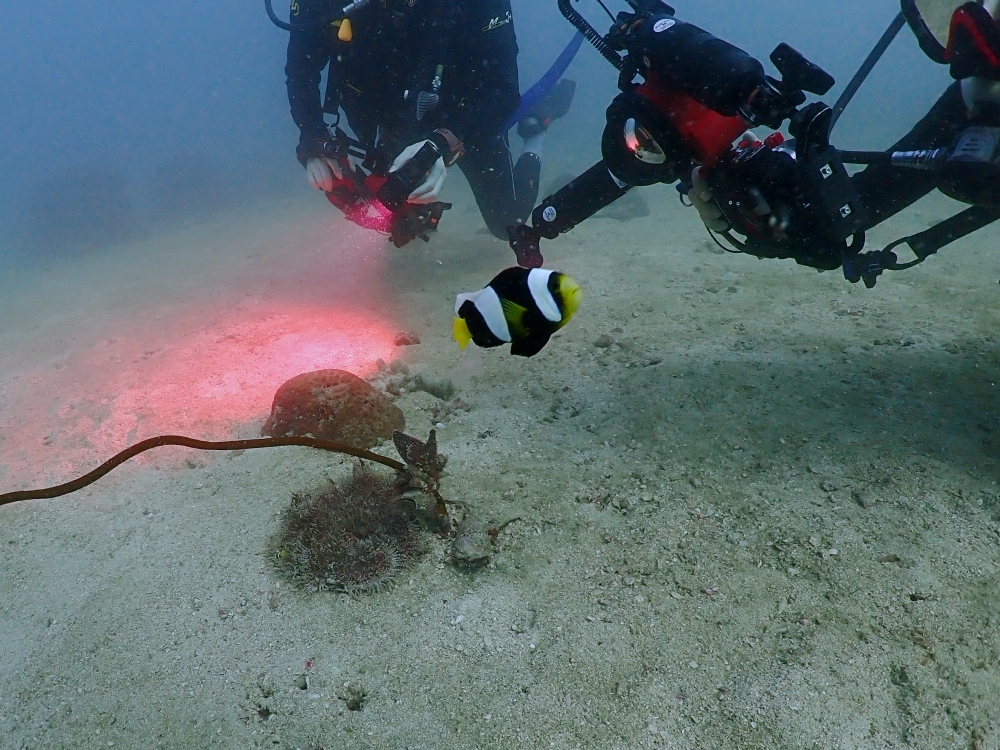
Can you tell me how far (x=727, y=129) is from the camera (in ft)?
10.1

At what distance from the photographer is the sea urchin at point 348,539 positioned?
2.63 m

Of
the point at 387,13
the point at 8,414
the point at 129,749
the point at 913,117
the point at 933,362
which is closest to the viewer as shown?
the point at 129,749

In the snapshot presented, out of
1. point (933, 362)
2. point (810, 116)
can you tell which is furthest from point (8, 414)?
point (933, 362)

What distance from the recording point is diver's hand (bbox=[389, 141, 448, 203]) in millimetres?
4922

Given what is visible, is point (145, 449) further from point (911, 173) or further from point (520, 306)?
point (911, 173)

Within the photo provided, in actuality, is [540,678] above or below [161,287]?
above

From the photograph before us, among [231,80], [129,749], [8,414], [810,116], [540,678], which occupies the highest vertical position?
[810,116]

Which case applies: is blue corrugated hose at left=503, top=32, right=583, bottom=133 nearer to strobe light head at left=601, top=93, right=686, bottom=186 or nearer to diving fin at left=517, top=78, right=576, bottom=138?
strobe light head at left=601, top=93, right=686, bottom=186

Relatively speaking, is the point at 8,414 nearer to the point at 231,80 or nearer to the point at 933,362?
the point at 933,362

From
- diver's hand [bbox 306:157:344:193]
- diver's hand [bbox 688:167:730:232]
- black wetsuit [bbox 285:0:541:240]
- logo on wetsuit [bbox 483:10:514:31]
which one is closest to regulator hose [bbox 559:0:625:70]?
diver's hand [bbox 688:167:730:232]

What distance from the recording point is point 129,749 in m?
2.08

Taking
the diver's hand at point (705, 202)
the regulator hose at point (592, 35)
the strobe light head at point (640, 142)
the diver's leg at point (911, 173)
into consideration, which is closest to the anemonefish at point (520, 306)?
the diver's hand at point (705, 202)

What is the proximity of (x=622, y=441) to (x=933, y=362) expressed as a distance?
8.25ft

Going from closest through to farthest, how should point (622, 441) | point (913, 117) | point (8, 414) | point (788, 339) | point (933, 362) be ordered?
1. point (622, 441)
2. point (933, 362)
3. point (788, 339)
4. point (8, 414)
5. point (913, 117)
